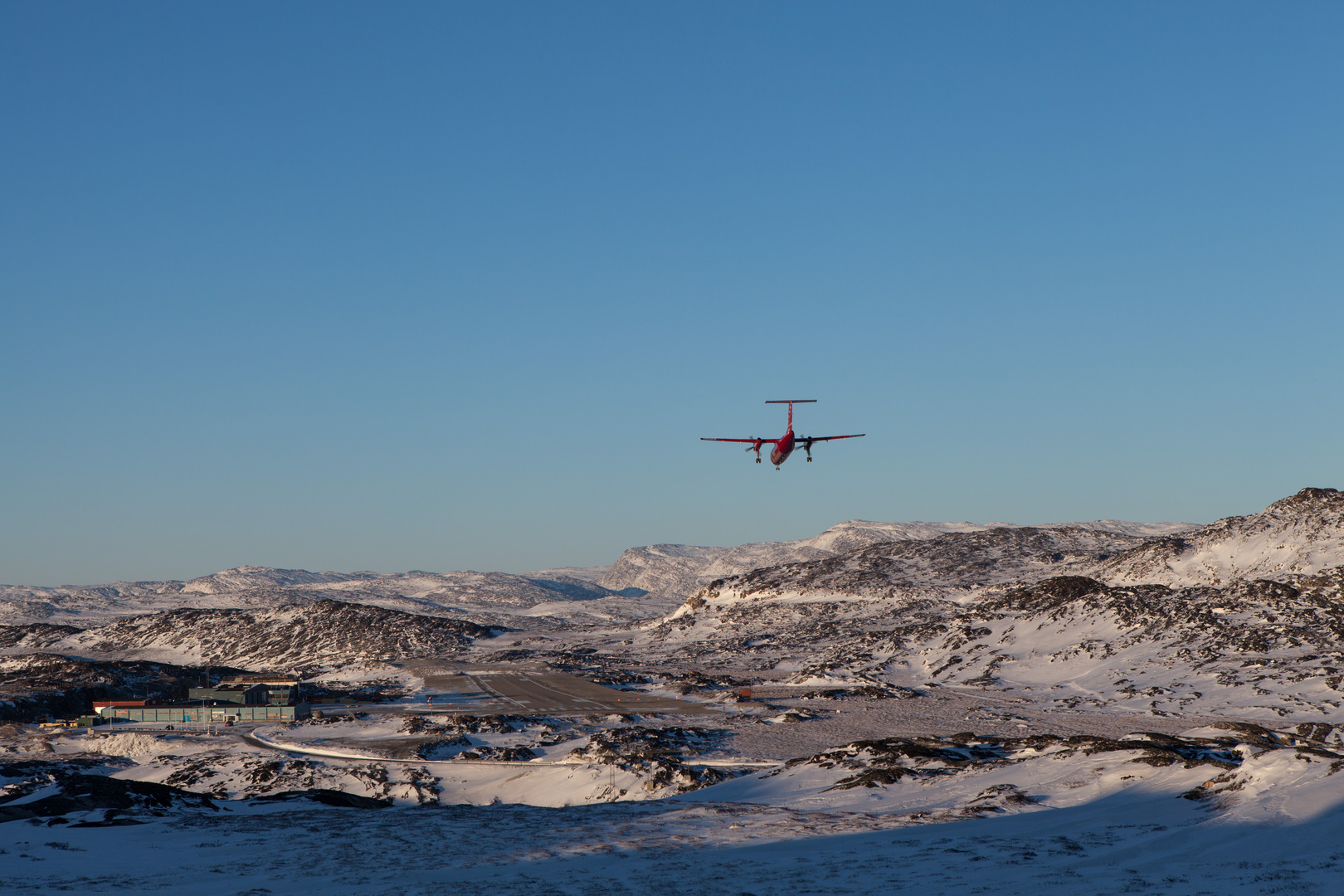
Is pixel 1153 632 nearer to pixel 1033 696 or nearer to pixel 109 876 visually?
pixel 1033 696

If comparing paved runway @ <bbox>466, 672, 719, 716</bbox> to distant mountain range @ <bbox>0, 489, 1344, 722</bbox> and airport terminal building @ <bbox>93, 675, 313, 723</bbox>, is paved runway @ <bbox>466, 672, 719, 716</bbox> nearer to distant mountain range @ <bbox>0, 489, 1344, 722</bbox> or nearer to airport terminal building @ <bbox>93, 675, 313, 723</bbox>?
distant mountain range @ <bbox>0, 489, 1344, 722</bbox>

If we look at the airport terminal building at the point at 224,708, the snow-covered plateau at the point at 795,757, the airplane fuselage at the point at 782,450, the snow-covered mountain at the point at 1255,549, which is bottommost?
the airport terminal building at the point at 224,708

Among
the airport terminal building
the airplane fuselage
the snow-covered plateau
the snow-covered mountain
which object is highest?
the airplane fuselage

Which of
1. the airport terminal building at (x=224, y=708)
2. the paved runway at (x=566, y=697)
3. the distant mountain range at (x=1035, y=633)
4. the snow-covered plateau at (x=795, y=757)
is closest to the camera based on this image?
the snow-covered plateau at (x=795, y=757)

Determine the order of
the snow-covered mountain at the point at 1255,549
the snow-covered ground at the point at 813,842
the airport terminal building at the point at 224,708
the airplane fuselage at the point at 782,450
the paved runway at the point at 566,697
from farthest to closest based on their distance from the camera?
1. the snow-covered mountain at the point at 1255,549
2. the paved runway at the point at 566,697
3. the airport terminal building at the point at 224,708
4. the airplane fuselage at the point at 782,450
5. the snow-covered ground at the point at 813,842

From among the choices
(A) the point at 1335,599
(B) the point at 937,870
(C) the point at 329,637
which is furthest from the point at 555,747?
(C) the point at 329,637

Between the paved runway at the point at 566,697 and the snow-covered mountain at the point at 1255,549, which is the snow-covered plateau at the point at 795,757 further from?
the paved runway at the point at 566,697

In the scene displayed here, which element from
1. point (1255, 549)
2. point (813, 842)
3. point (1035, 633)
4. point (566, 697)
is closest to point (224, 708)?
point (566, 697)

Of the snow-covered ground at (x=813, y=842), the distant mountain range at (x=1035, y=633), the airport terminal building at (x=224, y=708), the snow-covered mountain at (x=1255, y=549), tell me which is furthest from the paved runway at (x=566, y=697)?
the snow-covered mountain at (x=1255, y=549)

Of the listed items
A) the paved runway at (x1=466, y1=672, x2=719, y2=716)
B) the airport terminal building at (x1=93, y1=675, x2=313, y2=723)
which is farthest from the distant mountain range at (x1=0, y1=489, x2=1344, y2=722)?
the airport terminal building at (x1=93, y1=675, x2=313, y2=723)
